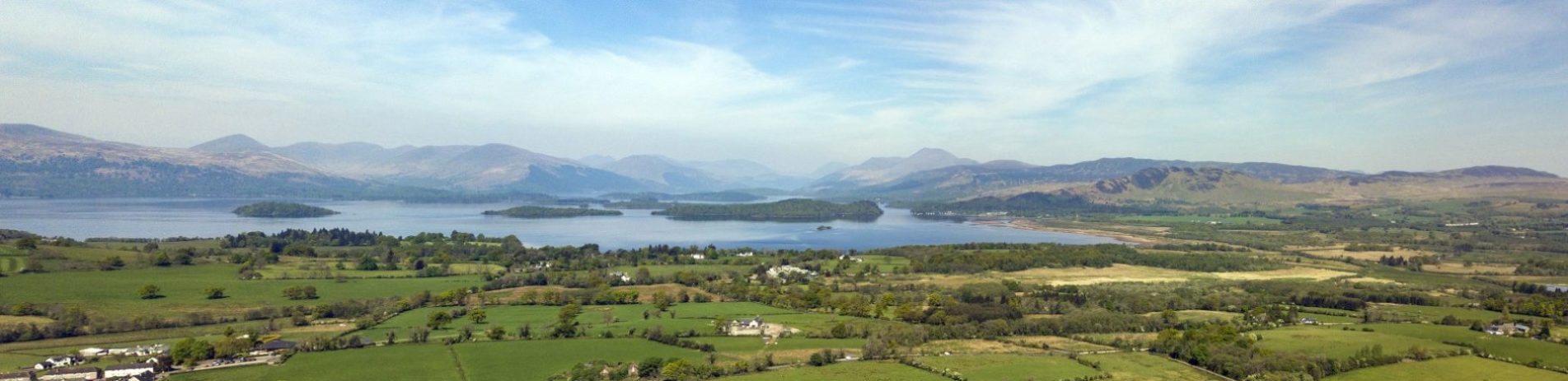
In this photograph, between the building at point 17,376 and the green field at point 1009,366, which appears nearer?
the building at point 17,376

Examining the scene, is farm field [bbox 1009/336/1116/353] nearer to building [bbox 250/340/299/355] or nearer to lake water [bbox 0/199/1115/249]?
building [bbox 250/340/299/355]

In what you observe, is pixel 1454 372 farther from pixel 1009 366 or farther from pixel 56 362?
pixel 56 362

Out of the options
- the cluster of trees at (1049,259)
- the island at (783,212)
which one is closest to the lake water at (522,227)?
the island at (783,212)

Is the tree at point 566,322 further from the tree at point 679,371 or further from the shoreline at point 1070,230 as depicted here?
the shoreline at point 1070,230

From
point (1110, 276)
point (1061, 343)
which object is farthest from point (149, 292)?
point (1110, 276)

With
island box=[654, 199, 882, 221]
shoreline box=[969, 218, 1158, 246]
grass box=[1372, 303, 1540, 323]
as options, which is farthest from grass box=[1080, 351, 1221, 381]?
island box=[654, 199, 882, 221]

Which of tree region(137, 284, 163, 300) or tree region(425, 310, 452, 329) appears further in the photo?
tree region(137, 284, 163, 300)
